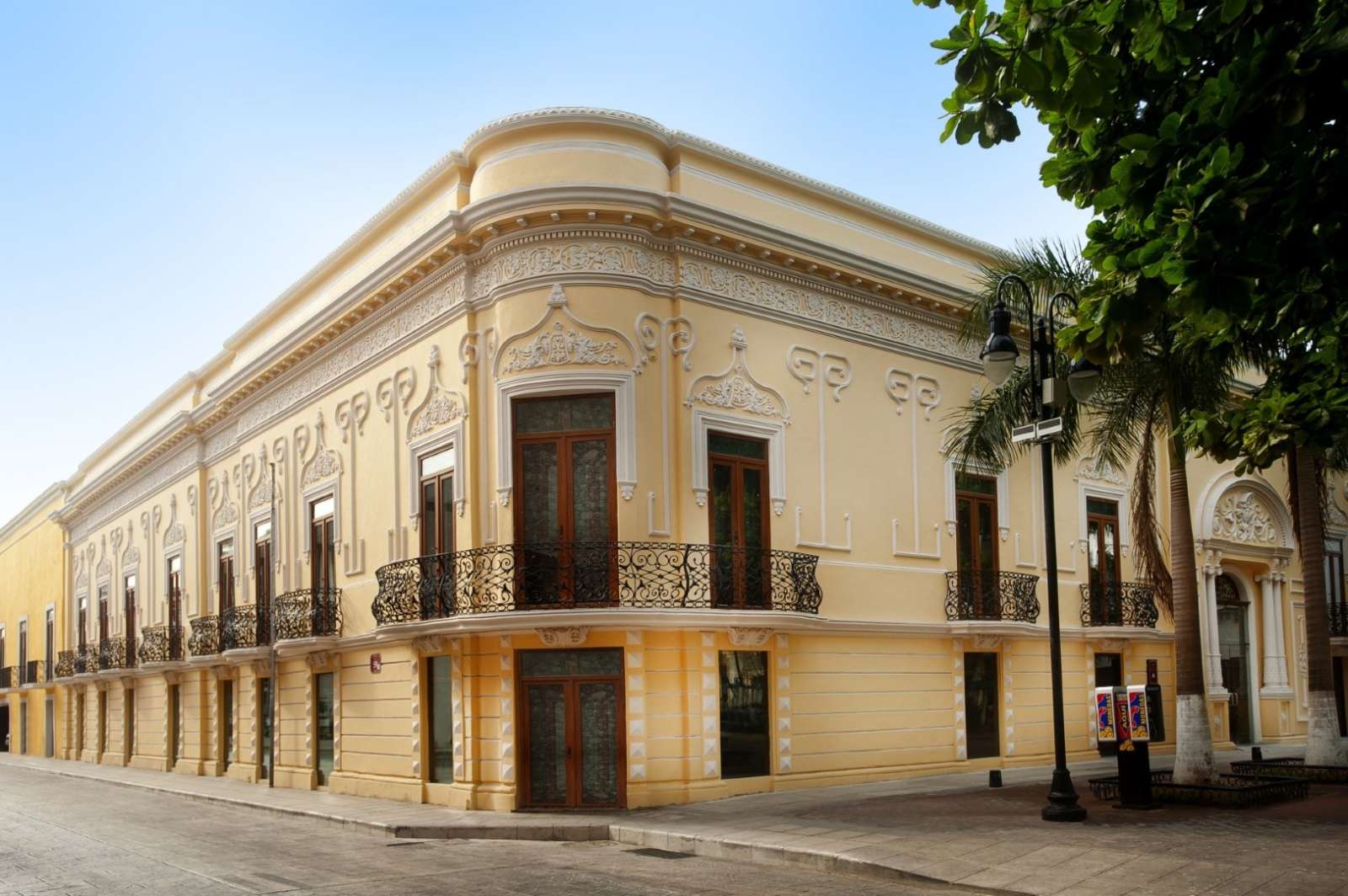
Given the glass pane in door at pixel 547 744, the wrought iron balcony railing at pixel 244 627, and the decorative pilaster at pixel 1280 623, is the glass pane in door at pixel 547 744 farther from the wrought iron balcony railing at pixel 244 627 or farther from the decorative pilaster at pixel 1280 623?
the decorative pilaster at pixel 1280 623

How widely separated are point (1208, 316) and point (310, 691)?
21.3m

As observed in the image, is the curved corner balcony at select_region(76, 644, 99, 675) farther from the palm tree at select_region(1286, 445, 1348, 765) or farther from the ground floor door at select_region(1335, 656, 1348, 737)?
the ground floor door at select_region(1335, 656, 1348, 737)

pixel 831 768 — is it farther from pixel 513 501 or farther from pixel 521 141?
pixel 521 141

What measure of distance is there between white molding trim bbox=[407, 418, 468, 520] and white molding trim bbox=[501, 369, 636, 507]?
3.45ft

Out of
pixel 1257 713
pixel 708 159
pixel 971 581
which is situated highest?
pixel 708 159

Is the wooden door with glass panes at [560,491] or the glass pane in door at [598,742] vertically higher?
the wooden door with glass panes at [560,491]

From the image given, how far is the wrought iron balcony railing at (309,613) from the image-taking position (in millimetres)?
23250

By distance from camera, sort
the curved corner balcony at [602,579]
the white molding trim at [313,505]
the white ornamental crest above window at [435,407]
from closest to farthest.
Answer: the curved corner balcony at [602,579] < the white ornamental crest above window at [435,407] < the white molding trim at [313,505]

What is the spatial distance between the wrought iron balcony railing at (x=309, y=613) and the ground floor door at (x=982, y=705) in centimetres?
1153

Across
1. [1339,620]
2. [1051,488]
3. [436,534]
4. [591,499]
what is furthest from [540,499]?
[1339,620]

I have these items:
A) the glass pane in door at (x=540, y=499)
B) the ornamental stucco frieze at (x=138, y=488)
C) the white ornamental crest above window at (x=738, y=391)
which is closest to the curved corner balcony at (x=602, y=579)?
the glass pane in door at (x=540, y=499)

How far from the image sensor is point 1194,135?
253 inches

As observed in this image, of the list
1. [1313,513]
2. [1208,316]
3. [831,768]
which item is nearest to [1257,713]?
[1313,513]

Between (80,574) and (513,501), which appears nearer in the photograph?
(513,501)
